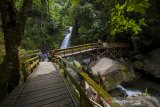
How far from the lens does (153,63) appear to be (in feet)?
60.8

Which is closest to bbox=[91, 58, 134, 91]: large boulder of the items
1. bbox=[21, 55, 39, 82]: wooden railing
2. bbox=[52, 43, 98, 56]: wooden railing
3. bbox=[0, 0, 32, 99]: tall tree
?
bbox=[52, 43, 98, 56]: wooden railing

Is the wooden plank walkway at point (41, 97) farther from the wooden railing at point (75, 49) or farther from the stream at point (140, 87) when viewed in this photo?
the wooden railing at point (75, 49)

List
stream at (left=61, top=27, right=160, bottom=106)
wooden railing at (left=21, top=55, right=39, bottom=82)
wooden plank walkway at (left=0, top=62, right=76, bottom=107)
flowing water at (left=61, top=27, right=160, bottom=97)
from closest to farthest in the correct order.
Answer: wooden plank walkway at (left=0, top=62, right=76, bottom=107) < wooden railing at (left=21, top=55, right=39, bottom=82) < stream at (left=61, top=27, right=160, bottom=106) < flowing water at (left=61, top=27, right=160, bottom=97)

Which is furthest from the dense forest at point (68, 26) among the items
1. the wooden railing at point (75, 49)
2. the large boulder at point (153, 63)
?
the wooden railing at point (75, 49)

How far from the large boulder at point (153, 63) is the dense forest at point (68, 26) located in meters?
1.57

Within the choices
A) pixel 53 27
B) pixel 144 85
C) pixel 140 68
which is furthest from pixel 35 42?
pixel 144 85

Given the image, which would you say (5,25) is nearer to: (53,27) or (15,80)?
(15,80)

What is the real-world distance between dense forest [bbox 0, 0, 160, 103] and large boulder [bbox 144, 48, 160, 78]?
157cm

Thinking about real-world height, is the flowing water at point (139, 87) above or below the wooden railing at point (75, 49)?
below

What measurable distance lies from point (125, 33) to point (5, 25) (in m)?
18.9

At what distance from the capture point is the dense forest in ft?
19.5

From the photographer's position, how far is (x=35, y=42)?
3133cm

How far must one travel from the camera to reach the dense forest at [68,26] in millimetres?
5930

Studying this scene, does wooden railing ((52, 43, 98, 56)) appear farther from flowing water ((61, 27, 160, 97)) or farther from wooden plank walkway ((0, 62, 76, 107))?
wooden plank walkway ((0, 62, 76, 107))
